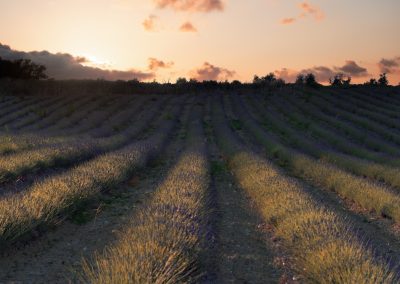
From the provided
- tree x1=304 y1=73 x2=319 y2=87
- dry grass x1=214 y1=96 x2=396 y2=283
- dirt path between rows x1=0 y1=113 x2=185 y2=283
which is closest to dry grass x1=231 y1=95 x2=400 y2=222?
dry grass x1=214 y1=96 x2=396 y2=283

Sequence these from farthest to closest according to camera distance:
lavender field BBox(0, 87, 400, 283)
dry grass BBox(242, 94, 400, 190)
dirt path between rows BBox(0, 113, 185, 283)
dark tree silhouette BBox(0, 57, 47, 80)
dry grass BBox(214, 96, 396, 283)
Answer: dark tree silhouette BBox(0, 57, 47, 80)
dry grass BBox(242, 94, 400, 190)
dirt path between rows BBox(0, 113, 185, 283)
lavender field BBox(0, 87, 400, 283)
dry grass BBox(214, 96, 396, 283)

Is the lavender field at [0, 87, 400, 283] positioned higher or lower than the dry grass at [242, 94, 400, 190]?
higher

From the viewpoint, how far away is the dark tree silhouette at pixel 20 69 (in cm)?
5666

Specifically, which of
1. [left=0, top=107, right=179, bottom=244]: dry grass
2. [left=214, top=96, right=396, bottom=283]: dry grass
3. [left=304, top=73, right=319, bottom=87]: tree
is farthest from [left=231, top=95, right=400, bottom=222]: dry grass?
[left=304, top=73, right=319, bottom=87]: tree

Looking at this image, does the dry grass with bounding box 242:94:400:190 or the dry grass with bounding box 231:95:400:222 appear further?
the dry grass with bounding box 242:94:400:190

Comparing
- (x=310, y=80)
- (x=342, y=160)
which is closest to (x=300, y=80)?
(x=310, y=80)

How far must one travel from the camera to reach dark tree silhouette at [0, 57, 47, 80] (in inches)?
2231

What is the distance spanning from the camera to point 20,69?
194 ft

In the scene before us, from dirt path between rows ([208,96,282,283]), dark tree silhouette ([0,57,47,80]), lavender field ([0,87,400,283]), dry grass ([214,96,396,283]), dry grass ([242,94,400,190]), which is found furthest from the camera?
dark tree silhouette ([0,57,47,80])

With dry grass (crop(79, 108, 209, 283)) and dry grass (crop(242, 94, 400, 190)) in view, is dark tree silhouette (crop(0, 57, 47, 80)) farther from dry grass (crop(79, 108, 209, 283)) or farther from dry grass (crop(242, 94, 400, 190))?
dry grass (crop(79, 108, 209, 283))

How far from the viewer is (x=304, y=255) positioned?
219 inches

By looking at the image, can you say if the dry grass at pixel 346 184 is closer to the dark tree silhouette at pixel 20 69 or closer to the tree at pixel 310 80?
the tree at pixel 310 80

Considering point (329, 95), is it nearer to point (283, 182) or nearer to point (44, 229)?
point (283, 182)

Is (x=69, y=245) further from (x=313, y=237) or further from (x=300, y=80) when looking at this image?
(x=300, y=80)
